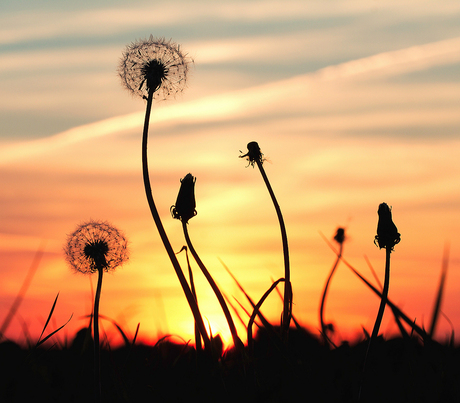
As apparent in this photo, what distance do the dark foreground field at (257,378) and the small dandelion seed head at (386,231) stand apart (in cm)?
68

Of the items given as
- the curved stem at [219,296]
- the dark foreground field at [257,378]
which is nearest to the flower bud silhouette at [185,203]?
the curved stem at [219,296]

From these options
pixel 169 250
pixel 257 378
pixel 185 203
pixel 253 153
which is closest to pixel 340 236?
pixel 253 153

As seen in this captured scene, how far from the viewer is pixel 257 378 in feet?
10.5

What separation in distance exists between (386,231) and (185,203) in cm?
163

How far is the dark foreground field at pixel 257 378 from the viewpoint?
2.97 meters

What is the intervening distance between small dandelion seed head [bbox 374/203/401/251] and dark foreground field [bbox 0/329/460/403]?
68 cm

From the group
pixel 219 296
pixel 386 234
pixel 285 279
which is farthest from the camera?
pixel 285 279

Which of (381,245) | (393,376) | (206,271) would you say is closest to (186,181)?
(206,271)

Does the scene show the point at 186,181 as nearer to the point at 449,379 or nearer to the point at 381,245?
the point at 381,245

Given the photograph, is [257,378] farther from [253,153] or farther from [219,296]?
[253,153]

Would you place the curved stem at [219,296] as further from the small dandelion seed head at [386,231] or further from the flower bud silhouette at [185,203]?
the small dandelion seed head at [386,231]

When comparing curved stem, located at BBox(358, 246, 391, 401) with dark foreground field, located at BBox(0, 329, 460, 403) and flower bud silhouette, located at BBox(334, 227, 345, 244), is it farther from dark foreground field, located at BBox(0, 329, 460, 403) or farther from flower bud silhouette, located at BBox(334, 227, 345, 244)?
flower bud silhouette, located at BBox(334, 227, 345, 244)

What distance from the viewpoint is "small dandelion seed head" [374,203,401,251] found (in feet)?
11.5

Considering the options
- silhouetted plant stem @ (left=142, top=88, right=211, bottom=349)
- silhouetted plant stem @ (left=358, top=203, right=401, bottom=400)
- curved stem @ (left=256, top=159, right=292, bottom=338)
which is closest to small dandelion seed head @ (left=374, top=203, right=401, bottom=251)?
silhouetted plant stem @ (left=358, top=203, right=401, bottom=400)
